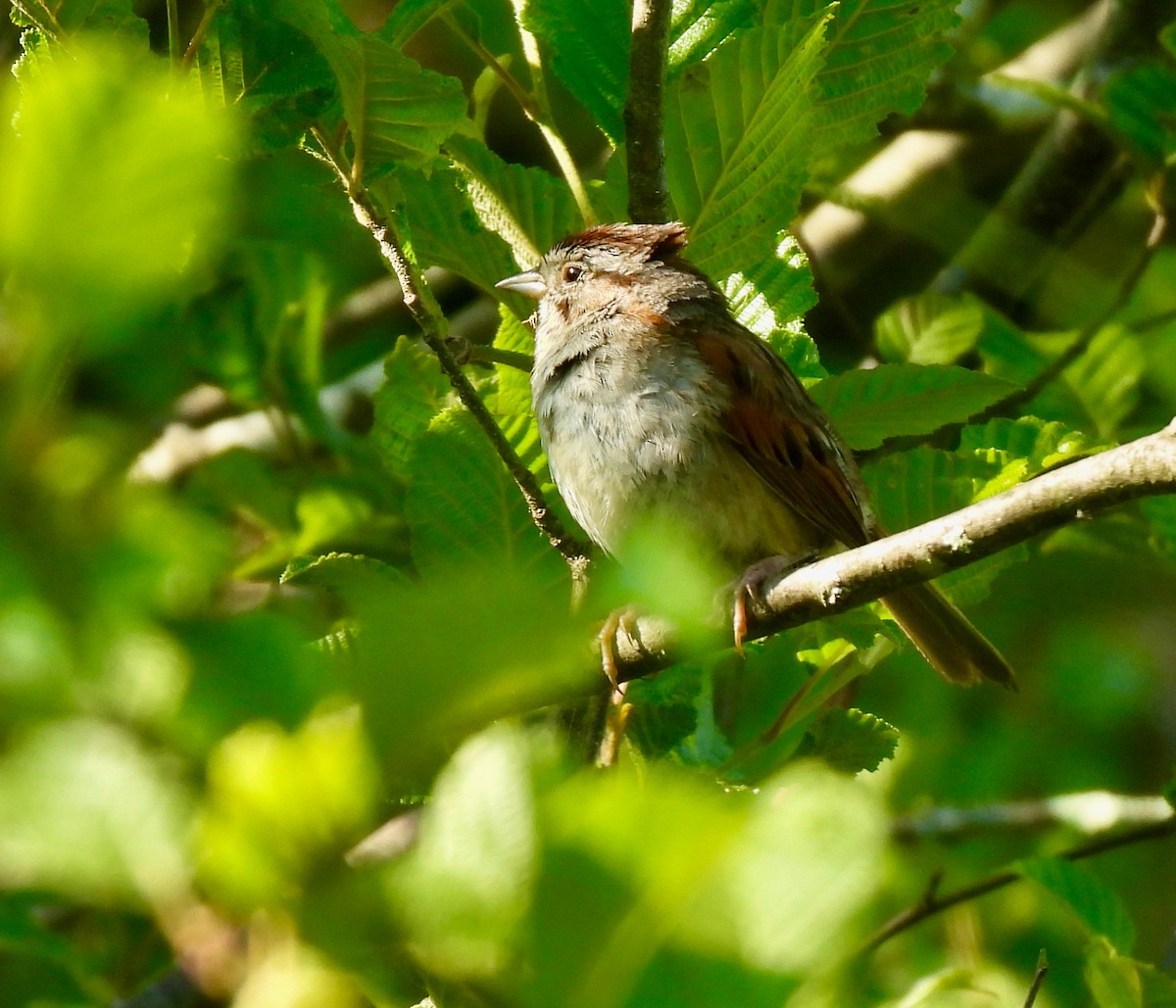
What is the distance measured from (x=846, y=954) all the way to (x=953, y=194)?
497 cm

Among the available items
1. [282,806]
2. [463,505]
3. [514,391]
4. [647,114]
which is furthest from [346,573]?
[282,806]

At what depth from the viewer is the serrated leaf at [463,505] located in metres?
3.03

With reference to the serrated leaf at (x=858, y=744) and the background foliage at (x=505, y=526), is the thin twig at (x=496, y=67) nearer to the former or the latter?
the background foliage at (x=505, y=526)

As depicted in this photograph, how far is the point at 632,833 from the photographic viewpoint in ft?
2.48

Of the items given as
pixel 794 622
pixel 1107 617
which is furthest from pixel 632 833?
pixel 1107 617

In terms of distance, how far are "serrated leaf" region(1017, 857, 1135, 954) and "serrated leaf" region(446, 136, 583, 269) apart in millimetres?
1581

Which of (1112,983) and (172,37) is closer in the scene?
(1112,983)

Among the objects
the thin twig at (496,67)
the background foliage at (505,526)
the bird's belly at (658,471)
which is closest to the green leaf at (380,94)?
the background foliage at (505,526)

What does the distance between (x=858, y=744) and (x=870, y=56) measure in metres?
1.40

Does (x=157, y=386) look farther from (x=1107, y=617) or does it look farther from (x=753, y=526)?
(x=1107, y=617)

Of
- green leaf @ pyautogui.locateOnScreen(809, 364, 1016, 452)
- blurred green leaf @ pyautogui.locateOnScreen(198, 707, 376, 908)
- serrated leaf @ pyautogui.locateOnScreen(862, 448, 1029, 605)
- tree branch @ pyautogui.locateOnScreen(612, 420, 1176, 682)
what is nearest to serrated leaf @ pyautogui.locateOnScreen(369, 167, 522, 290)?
green leaf @ pyautogui.locateOnScreen(809, 364, 1016, 452)

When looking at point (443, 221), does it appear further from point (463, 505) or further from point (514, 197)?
point (463, 505)

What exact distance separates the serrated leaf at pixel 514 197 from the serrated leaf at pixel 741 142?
0.84 feet

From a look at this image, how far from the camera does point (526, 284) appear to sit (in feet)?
12.4
